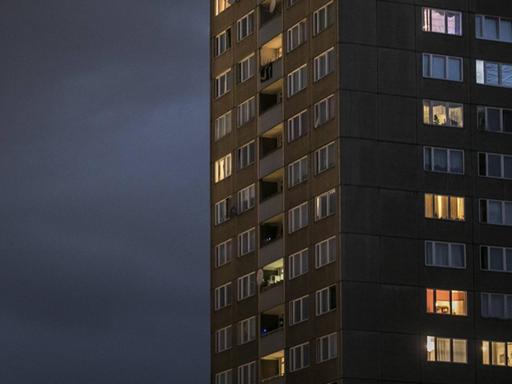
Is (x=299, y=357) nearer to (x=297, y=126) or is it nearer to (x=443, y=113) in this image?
(x=297, y=126)

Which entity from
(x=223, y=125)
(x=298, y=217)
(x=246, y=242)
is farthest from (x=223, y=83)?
(x=298, y=217)

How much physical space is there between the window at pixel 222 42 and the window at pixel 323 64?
15.9 metres

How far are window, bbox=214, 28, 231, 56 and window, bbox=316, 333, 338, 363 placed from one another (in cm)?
3086

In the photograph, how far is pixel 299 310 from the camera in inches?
6009

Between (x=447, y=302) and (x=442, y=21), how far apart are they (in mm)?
21517

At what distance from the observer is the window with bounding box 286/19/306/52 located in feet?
516

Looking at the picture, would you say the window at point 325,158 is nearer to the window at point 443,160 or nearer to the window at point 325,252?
the window at point 325,252

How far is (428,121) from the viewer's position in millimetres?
153375

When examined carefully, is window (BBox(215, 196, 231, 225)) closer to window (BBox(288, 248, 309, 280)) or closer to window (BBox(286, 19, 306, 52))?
window (BBox(288, 248, 309, 280))

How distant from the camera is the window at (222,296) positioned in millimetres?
164625

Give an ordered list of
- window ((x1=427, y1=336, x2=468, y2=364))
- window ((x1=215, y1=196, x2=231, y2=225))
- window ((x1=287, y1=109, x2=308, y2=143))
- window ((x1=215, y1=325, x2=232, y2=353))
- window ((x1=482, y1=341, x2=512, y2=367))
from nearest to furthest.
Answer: window ((x1=427, y1=336, x2=468, y2=364)) → window ((x1=482, y1=341, x2=512, y2=367)) → window ((x1=287, y1=109, x2=308, y2=143)) → window ((x1=215, y1=325, x2=232, y2=353)) → window ((x1=215, y1=196, x2=231, y2=225))

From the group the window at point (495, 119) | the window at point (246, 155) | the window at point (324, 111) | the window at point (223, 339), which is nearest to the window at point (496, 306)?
the window at point (495, 119)

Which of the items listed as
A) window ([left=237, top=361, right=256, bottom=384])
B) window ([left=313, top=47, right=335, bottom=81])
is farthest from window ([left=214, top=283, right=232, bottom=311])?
window ([left=313, top=47, right=335, bottom=81])

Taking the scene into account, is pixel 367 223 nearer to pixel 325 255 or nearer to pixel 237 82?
pixel 325 255
